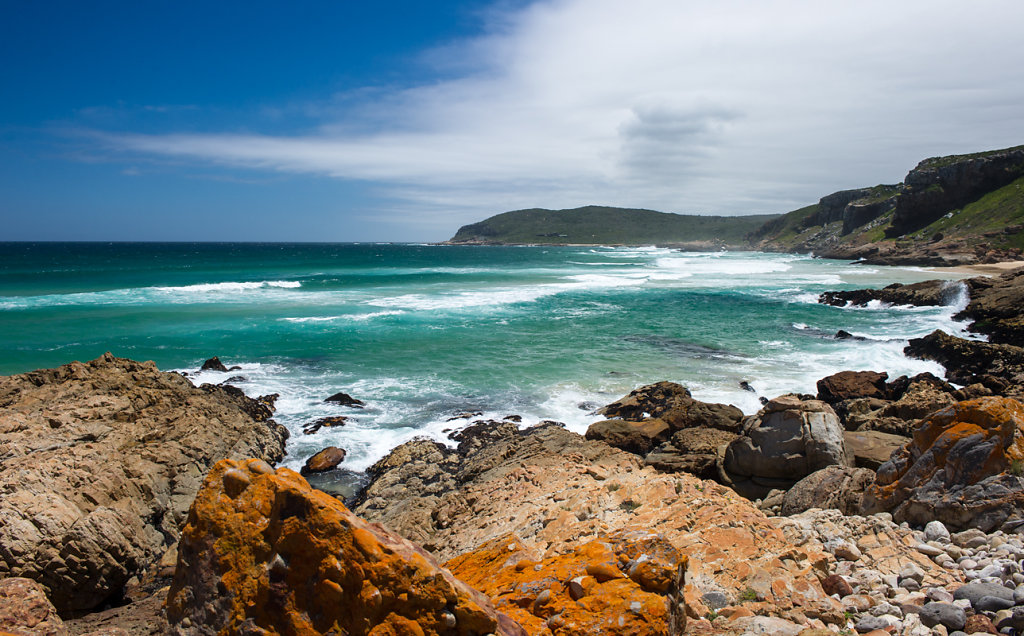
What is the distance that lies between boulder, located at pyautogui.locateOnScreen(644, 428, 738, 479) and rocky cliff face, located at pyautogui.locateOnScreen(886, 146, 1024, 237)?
88.1m

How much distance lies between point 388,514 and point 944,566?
775 cm

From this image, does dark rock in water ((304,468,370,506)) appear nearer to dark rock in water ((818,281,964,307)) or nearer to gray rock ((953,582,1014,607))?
gray rock ((953,582,1014,607))

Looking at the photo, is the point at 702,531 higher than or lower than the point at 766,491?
higher

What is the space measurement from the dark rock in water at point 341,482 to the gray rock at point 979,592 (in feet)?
31.4

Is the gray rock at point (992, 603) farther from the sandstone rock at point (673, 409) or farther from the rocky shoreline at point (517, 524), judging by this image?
the sandstone rock at point (673, 409)

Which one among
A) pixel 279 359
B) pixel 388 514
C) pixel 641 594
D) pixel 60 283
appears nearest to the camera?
pixel 641 594

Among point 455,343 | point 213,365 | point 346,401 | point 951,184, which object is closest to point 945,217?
point 951,184

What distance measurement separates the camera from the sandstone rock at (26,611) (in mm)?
3636

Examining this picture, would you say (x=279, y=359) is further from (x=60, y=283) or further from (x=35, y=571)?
(x=60, y=283)

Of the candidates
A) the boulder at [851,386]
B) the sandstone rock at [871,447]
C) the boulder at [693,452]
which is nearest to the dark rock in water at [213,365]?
the boulder at [693,452]

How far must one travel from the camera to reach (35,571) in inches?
218

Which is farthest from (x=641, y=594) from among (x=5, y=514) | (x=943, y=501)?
(x=5, y=514)

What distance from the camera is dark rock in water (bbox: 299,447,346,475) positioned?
12289 mm

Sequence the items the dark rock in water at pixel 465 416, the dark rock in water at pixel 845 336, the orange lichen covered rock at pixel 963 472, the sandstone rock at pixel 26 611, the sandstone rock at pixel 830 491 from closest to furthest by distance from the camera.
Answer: the sandstone rock at pixel 26 611, the orange lichen covered rock at pixel 963 472, the sandstone rock at pixel 830 491, the dark rock in water at pixel 465 416, the dark rock in water at pixel 845 336
